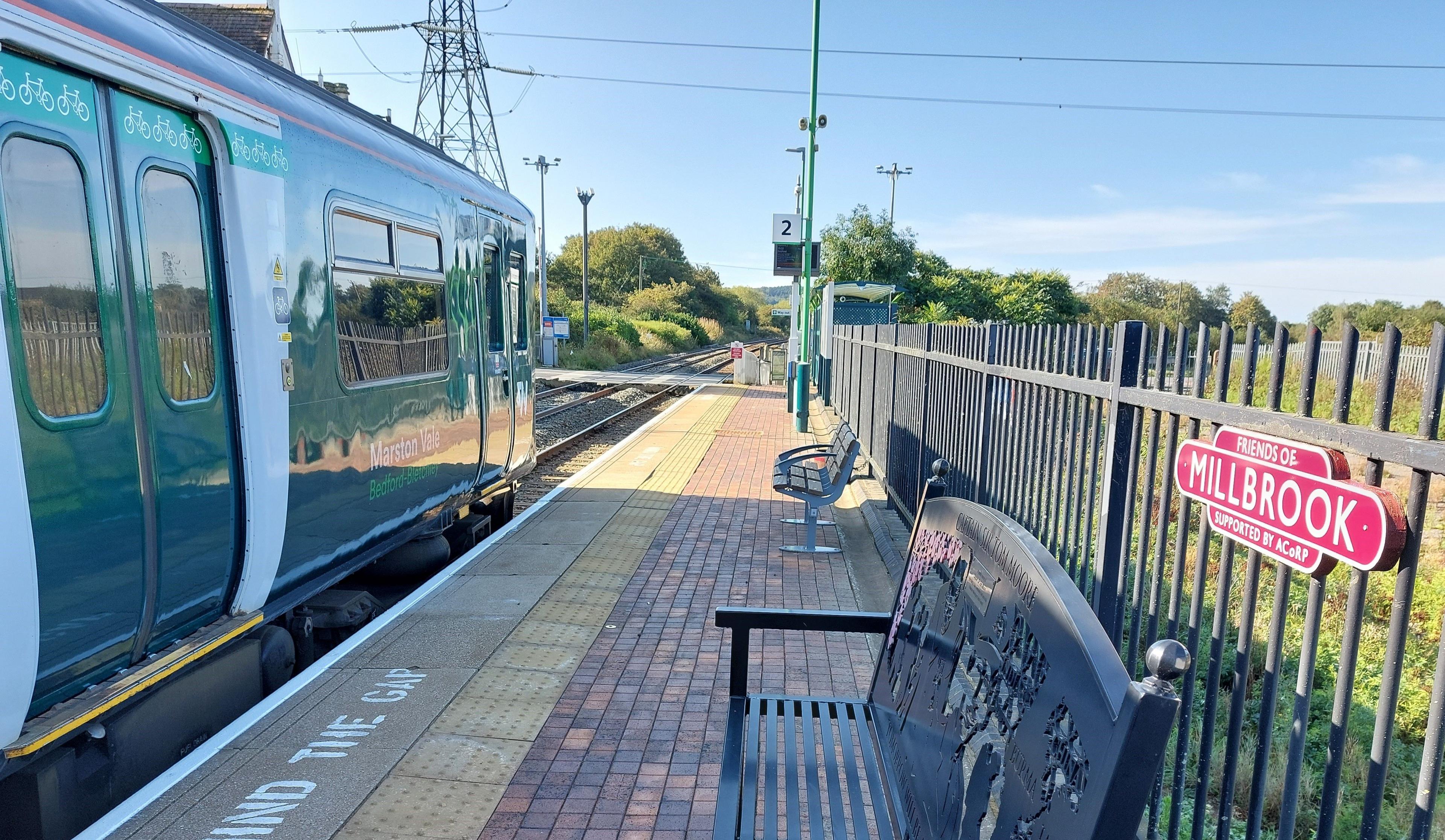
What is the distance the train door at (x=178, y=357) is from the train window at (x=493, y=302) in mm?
3462

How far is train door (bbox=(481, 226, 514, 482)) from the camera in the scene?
281 inches

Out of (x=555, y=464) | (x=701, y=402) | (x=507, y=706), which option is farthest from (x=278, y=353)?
(x=701, y=402)

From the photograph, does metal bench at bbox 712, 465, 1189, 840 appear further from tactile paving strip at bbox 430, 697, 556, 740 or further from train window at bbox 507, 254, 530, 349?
train window at bbox 507, 254, 530, 349

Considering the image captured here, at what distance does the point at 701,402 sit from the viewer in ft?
Answer: 65.7

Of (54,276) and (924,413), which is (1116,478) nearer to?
(54,276)

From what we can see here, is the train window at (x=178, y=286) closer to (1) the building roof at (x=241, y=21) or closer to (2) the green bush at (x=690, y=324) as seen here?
(1) the building roof at (x=241, y=21)

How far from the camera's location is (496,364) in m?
7.41

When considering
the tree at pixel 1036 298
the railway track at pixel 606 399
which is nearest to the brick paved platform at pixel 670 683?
the railway track at pixel 606 399

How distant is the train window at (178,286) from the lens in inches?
130

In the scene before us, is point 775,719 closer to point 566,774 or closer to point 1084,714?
point 566,774

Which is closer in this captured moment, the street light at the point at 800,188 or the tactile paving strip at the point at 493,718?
the tactile paving strip at the point at 493,718

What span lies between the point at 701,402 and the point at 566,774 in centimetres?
1665

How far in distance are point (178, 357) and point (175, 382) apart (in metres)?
0.10

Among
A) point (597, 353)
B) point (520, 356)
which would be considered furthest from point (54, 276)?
point (597, 353)
